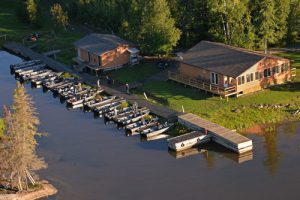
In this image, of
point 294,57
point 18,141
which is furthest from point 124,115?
point 294,57

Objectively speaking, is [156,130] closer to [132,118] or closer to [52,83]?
[132,118]

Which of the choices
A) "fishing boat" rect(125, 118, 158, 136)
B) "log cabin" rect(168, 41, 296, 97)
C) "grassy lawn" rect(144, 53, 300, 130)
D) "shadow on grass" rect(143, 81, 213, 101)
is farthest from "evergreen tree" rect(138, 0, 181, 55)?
"fishing boat" rect(125, 118, 158, 136)

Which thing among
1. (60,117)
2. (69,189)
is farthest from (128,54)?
(69,189)

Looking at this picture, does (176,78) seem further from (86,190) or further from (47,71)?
(86,190)

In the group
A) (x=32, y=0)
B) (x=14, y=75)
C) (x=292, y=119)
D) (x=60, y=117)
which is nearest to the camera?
(x=292, y=119)

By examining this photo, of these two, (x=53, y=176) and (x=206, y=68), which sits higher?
(x=206, y=68)

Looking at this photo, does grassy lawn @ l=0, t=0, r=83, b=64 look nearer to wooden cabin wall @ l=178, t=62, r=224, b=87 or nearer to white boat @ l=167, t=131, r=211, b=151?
wooden cabin wall @ l=178, t=62, r=224, b=87

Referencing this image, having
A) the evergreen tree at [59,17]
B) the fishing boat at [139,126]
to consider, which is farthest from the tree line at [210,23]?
the fishing boat at [139,126]
